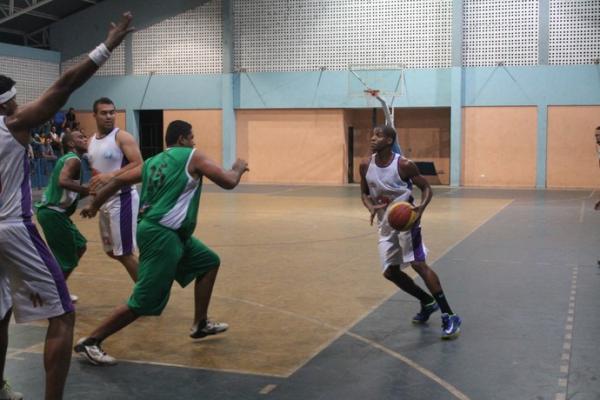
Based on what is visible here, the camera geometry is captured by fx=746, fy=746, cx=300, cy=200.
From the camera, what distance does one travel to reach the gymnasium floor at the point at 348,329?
509 centimetres

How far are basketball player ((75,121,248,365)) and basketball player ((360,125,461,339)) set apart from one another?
162cm

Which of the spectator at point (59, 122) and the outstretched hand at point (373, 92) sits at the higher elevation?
the outstretched hand at point (373, 92)

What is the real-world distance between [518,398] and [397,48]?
2315cm

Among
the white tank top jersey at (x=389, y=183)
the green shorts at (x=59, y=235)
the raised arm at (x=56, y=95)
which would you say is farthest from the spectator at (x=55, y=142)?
the raised arm at (x=56, y=95)

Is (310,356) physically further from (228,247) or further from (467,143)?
(467,143)

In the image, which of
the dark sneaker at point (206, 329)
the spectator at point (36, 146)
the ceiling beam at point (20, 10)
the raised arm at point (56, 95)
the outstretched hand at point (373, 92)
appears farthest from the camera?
the ceiling beam at point (20, 10)

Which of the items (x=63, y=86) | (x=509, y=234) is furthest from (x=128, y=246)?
(x=509, y=234)

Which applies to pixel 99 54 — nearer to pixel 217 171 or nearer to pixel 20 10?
pixel 217 171

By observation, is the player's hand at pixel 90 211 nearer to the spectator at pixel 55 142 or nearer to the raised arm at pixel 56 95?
the raised arm at pixel 56 95

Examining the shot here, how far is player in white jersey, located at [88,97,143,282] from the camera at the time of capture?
23.7 ft

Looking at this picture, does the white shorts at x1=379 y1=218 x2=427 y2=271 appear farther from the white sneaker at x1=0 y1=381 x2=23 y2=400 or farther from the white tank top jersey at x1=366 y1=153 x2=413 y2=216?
the white sneaker at x1=0 y1=381 x2=23 y2=400

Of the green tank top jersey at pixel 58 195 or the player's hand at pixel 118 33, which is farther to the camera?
the green tank top jersey at pixel 58 195

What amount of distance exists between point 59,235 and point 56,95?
3439mm

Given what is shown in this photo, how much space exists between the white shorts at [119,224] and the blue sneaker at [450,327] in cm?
306
